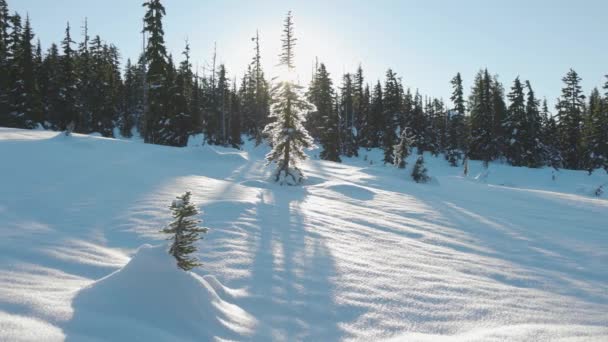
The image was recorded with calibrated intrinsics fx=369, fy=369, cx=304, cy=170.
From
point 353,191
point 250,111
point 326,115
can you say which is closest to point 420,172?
point 353,191

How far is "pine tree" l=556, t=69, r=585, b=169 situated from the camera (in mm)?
46344

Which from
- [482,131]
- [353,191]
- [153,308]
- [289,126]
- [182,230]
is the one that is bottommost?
[153,308]

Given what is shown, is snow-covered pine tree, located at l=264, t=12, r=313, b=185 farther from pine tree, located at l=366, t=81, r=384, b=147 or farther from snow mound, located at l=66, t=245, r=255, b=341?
pine tree, located at l=366, t=81, r=384, b=147

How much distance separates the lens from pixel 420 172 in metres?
19.3

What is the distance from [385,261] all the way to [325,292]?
5.26ft

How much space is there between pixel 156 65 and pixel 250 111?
31.4 metres

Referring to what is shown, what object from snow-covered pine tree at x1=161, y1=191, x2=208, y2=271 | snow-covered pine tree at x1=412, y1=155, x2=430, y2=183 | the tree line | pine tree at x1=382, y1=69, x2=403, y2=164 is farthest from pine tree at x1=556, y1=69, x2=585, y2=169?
snow-covered pine tree at x1=161, y1=191, x2=208, y2=271

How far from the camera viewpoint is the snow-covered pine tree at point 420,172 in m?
19.1

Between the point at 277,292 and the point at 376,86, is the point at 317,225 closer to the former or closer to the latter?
the point at 277,292

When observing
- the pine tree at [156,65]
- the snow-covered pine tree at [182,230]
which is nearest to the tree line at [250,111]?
the pine tree at [156,65]

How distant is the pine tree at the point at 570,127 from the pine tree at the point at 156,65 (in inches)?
1891

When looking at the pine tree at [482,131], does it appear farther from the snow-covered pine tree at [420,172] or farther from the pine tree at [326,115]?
the snow-covered pine tree at [420,172]

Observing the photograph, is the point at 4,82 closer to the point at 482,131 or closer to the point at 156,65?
the point at 156,65

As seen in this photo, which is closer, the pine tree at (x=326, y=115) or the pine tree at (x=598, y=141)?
the pine tree at (x=326, y=115)
